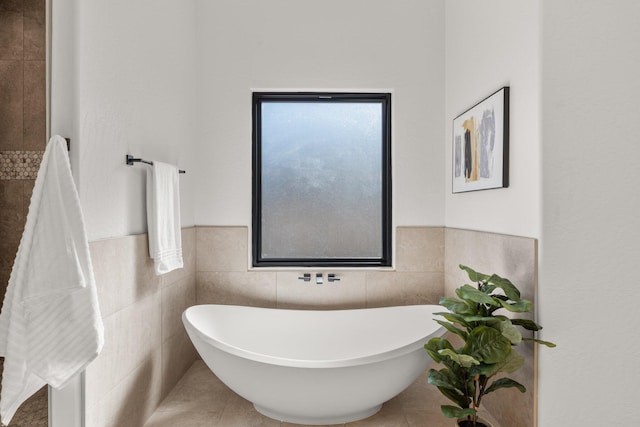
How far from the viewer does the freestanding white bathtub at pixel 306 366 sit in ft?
5.82

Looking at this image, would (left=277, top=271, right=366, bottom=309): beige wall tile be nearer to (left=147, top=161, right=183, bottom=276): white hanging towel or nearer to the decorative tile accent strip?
(left=147, top=161, right=183, bottom=276): white hanging towel

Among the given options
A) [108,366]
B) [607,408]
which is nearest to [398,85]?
[607,408]

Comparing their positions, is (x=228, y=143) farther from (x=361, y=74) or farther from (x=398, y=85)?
(x=398, y=85)

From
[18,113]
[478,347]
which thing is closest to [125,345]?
[18,113]

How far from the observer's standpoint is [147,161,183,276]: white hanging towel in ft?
6.47

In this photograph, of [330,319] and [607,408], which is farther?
[330,319]

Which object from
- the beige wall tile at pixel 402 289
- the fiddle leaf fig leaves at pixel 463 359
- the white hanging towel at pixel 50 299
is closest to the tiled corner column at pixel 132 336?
the white hanging towel at pixel 50 299

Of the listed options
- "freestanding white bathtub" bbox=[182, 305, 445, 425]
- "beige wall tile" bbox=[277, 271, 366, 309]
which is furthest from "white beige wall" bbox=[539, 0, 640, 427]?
"beige wall tile" bbox=[277, 271, 366, 309]

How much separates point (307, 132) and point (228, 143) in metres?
0.60

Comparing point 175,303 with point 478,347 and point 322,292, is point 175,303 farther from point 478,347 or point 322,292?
point 478,347

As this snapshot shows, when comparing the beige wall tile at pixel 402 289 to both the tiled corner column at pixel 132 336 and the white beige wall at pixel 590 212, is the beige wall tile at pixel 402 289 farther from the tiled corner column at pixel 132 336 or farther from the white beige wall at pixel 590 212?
the tiled corner column at pixel 132 336

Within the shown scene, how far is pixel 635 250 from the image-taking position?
156 centimetres

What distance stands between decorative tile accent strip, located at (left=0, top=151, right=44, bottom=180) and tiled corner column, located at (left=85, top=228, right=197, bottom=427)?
0.85 metres

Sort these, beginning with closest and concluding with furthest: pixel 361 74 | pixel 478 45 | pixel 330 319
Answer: pixel 478 45, pixel 330 319, pixel 361 74
